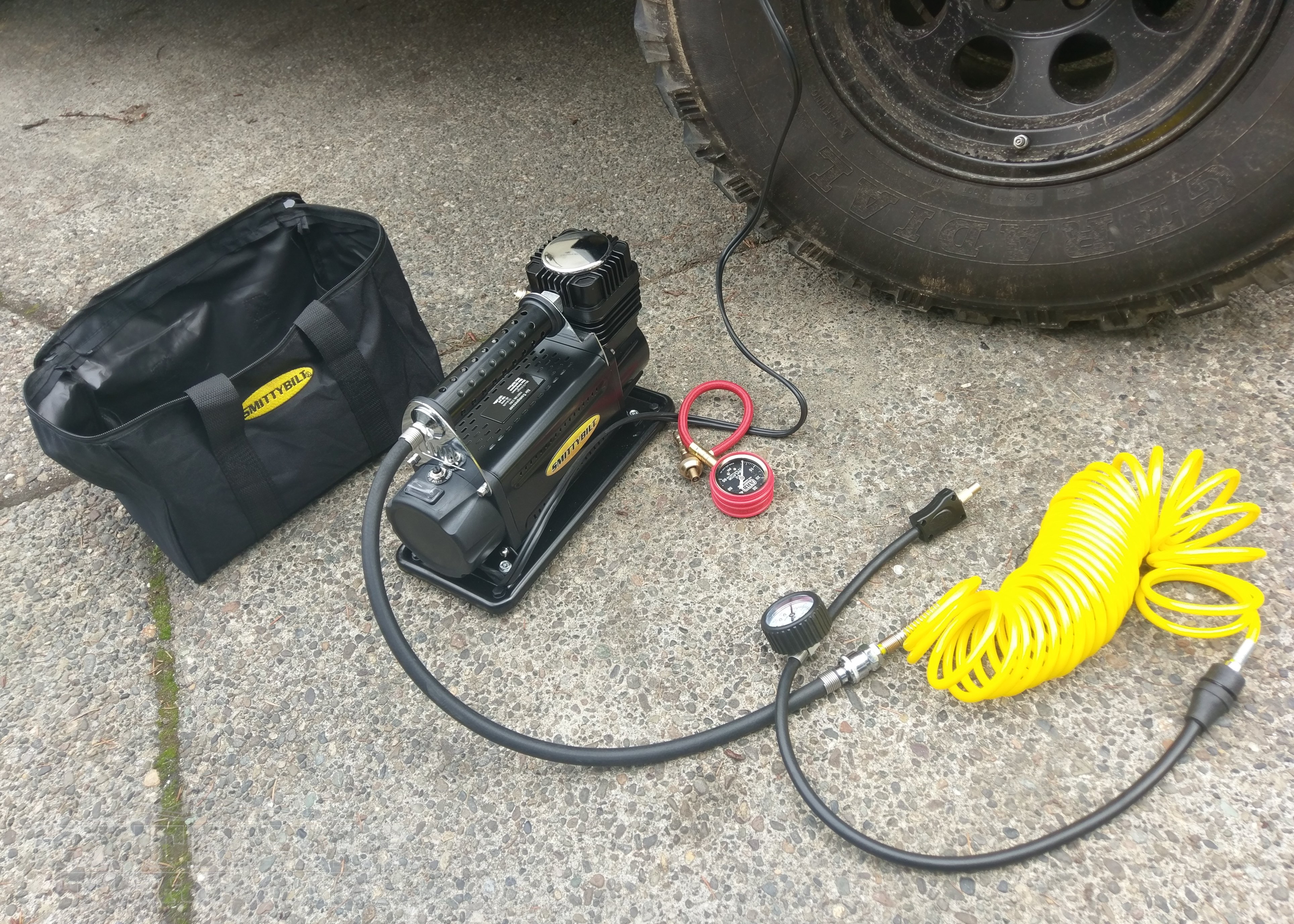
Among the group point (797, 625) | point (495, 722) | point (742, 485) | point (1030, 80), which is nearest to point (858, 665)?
point (797, 625)

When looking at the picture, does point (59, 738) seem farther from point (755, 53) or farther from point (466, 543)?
point (755, 53)

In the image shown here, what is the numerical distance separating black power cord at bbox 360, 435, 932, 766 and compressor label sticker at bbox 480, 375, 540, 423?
0.18 m

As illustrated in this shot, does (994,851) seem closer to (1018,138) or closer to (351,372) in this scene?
(1018,138)

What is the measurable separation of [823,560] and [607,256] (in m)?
0.70

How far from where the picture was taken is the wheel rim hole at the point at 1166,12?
1479 millimetres

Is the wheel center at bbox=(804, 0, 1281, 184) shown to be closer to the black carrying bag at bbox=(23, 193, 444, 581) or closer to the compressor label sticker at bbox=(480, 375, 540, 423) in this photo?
the compressor label sticker at bbox=(480, 375, 540, 423)

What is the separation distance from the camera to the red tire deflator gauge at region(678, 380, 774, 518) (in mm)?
1605

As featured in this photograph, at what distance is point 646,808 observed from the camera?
129 centimetres

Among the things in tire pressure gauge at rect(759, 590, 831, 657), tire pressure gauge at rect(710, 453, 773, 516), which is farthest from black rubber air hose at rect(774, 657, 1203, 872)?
tire pressure gauge at rect(710, 453, 773, 516)

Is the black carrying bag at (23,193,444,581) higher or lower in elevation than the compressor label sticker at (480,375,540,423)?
lower

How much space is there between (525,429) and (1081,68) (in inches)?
54.5

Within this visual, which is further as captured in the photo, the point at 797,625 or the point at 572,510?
the point at 572,510

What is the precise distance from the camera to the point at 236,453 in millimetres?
1563

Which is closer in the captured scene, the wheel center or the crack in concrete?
the crack in concrete
